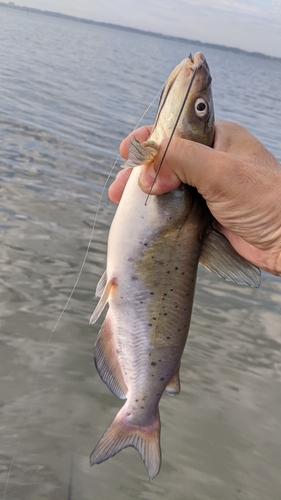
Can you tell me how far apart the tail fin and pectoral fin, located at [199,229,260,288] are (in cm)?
96

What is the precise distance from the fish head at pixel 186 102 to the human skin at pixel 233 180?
0.29 ft

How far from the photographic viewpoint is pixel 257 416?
473 cm

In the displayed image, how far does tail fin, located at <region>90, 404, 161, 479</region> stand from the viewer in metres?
2.86

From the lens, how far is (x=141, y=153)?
7.73ft

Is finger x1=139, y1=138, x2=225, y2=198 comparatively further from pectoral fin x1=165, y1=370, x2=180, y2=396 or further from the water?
the water

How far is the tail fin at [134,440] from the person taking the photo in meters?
2.86

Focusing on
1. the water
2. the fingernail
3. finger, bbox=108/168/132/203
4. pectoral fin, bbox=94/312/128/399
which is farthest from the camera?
the water

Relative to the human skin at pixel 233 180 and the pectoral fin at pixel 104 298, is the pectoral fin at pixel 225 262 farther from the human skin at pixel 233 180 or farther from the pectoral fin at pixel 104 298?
the pectoral fin at pixel 104 298

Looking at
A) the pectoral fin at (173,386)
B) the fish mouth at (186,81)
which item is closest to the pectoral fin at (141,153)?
the fish mouth at (186,81)

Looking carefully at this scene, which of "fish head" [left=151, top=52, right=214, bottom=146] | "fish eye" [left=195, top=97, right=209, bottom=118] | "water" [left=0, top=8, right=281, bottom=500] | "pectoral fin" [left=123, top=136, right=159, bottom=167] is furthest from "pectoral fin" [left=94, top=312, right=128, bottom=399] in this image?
"water" [left=0, top=8, right=281, bottom=500]

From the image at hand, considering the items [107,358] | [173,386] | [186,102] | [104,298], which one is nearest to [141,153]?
[186,102]

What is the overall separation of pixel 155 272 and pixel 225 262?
0.42m

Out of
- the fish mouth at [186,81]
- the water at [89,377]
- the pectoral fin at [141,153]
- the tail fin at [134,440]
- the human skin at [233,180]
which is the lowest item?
the water at [89,377]

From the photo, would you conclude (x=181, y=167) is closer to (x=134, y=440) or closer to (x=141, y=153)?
(x=141, y=153)
